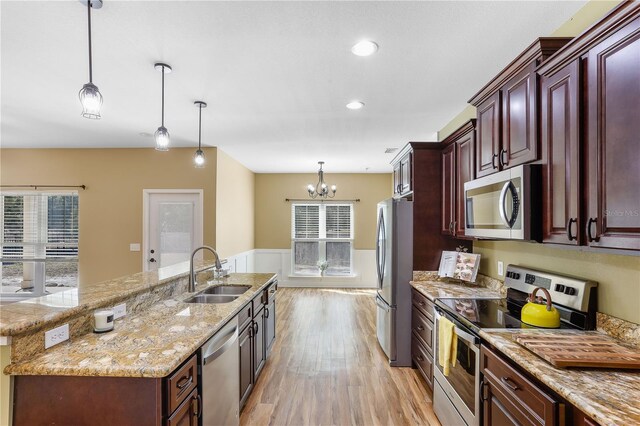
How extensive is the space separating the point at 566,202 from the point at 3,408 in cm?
269

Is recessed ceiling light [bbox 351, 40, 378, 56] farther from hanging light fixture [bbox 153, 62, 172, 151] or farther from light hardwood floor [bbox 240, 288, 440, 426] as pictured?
light hardwood floor [bbox 240, 288, 440, 426]

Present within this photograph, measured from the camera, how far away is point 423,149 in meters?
3.46

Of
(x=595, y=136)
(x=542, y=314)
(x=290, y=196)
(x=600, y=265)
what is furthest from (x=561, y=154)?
(x=290, y=196)

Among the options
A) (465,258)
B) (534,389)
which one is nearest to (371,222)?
(465,258)

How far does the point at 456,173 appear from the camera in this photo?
10.1 feet

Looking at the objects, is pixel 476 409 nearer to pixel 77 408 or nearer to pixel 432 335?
pixel 432 335

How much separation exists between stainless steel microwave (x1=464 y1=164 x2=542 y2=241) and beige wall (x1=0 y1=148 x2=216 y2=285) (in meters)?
4.22

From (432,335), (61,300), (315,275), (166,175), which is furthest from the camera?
(315,275)

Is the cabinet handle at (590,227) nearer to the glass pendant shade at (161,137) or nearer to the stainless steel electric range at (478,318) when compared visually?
the stainless steel electric range at (478,318)

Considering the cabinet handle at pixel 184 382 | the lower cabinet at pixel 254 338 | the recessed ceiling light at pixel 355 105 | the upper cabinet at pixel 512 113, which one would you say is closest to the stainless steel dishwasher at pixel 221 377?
the cabinet handle at pixel 184 382

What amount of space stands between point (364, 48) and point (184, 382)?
7.26 feet

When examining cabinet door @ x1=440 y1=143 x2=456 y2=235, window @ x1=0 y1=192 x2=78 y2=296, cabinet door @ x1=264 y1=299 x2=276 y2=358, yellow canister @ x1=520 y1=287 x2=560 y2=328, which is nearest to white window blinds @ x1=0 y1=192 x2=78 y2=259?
window @ x1=0 y1=192 x2=78 y2=296

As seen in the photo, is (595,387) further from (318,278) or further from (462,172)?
(318,278)

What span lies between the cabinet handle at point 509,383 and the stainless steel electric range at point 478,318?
23cm
